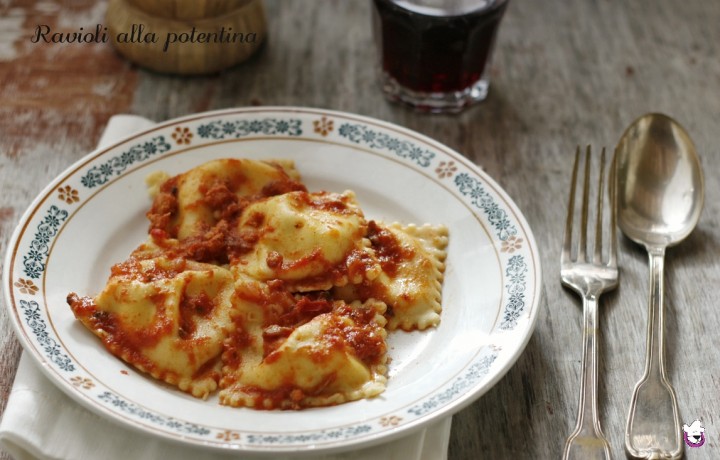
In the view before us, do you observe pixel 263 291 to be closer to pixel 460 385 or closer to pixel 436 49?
pixel 460 385

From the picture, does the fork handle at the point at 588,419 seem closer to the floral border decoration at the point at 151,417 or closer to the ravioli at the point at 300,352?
the ravioli at the point at 300,352

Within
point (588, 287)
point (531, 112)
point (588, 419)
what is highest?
point (588, 419)

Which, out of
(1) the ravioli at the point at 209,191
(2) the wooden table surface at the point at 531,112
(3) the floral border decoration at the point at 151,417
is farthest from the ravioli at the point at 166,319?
(2) the wooden table surface at the point at 531,112

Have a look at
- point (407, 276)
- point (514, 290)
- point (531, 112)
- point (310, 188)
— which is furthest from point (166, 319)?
point (531, 112)

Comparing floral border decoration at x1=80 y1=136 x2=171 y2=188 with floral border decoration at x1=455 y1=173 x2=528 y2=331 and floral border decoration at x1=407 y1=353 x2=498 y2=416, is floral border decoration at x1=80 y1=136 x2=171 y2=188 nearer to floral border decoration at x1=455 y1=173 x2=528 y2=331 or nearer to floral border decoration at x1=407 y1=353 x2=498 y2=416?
floral border decoration at x1=455 y1=173 x2=528 y2=331

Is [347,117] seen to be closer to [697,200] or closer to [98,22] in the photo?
[697,200]

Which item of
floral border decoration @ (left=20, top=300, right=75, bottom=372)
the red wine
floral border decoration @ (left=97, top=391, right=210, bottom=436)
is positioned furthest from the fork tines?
floral border decoration @ (left=20, top=300, right=75, bottom=372)
